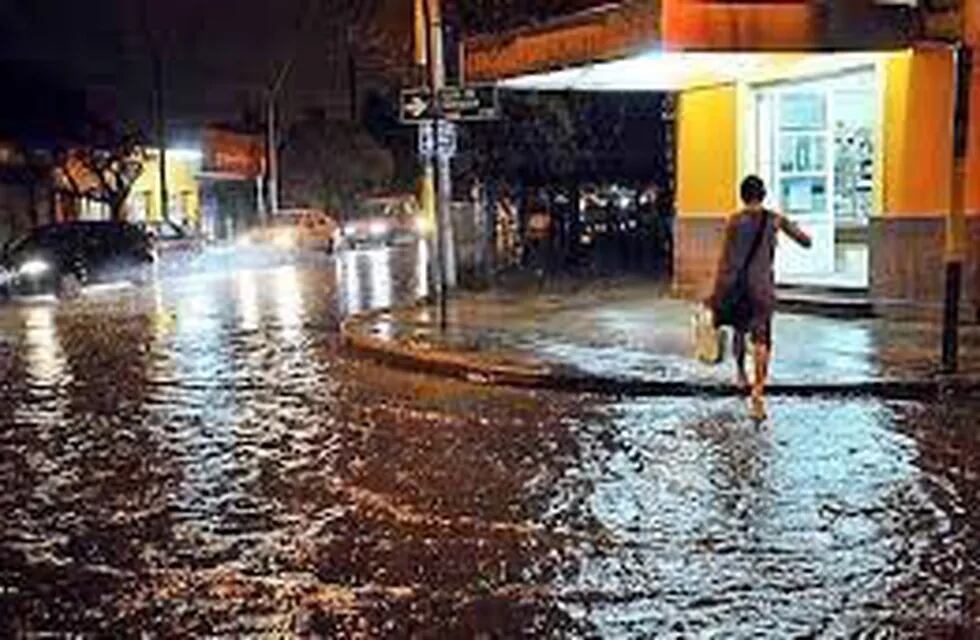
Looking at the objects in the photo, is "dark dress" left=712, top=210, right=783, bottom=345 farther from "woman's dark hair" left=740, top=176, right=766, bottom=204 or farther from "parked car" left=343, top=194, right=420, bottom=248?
"parked car" left=343, top=194, right=420, bottom=248

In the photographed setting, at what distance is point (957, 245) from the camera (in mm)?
15258

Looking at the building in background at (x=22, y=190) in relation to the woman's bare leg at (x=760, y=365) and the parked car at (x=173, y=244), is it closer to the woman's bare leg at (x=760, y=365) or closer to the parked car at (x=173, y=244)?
the parked car at (x=173, y=244)

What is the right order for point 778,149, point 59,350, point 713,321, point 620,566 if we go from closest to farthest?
1. point 620,566
2. point 713,321
3. point 59,350
4. point 778,149

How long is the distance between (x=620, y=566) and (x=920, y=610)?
1.59 m

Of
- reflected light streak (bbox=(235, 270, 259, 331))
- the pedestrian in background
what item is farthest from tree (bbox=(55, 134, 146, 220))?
the pedestrian in background

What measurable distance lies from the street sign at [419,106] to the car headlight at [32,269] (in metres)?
16.0

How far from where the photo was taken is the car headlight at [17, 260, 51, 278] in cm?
3372

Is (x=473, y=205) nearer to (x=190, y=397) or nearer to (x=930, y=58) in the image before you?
(x=930, y=58)

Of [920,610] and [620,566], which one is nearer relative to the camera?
[920,610]

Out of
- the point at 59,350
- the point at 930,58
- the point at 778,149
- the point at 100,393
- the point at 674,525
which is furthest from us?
the point at 778,149

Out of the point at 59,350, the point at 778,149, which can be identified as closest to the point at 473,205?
the point at 778,149

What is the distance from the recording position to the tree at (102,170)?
52156 mm

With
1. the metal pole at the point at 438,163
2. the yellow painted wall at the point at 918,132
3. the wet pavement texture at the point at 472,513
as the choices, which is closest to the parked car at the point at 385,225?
the metal pole at the point at 438,163

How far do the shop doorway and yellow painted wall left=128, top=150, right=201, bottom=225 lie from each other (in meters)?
38.6
